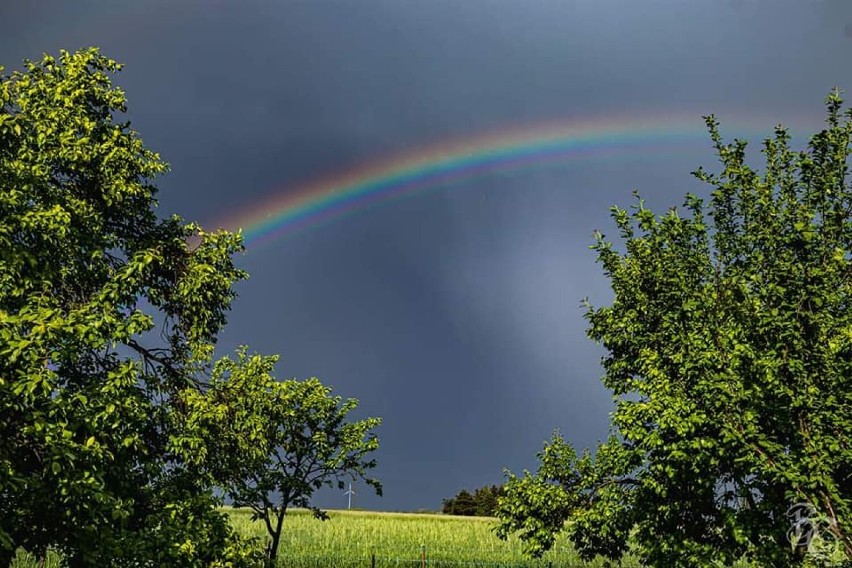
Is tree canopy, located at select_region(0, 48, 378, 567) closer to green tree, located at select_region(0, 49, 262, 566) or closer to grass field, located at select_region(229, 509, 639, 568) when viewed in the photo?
green tree, located at select_region(0, 49, 262, 566)

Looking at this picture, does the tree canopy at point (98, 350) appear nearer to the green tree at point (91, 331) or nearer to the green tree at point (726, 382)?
the green tree at point (91, 331)

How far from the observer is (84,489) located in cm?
944

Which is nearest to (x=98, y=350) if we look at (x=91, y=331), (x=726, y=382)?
(x=91, y=331)

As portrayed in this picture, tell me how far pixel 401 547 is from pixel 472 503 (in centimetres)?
7654

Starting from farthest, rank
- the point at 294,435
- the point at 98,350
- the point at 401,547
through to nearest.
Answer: the point at 401,547, the point at 294,435, the point at 98,350

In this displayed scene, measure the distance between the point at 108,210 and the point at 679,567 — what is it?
15.1m

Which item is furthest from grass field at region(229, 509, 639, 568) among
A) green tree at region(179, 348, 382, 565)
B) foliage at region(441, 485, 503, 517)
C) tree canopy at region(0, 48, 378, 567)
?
foliage at region(441, 485, 503, 517)

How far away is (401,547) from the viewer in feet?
157

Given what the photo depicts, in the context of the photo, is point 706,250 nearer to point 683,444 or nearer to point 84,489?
point 683,444

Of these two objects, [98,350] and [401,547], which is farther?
[401,547]

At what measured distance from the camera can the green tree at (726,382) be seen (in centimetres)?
1209

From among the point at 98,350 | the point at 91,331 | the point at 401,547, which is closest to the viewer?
the point at 91,331

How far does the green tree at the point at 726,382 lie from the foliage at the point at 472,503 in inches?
3721

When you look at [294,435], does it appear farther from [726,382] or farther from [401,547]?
[401,547]
